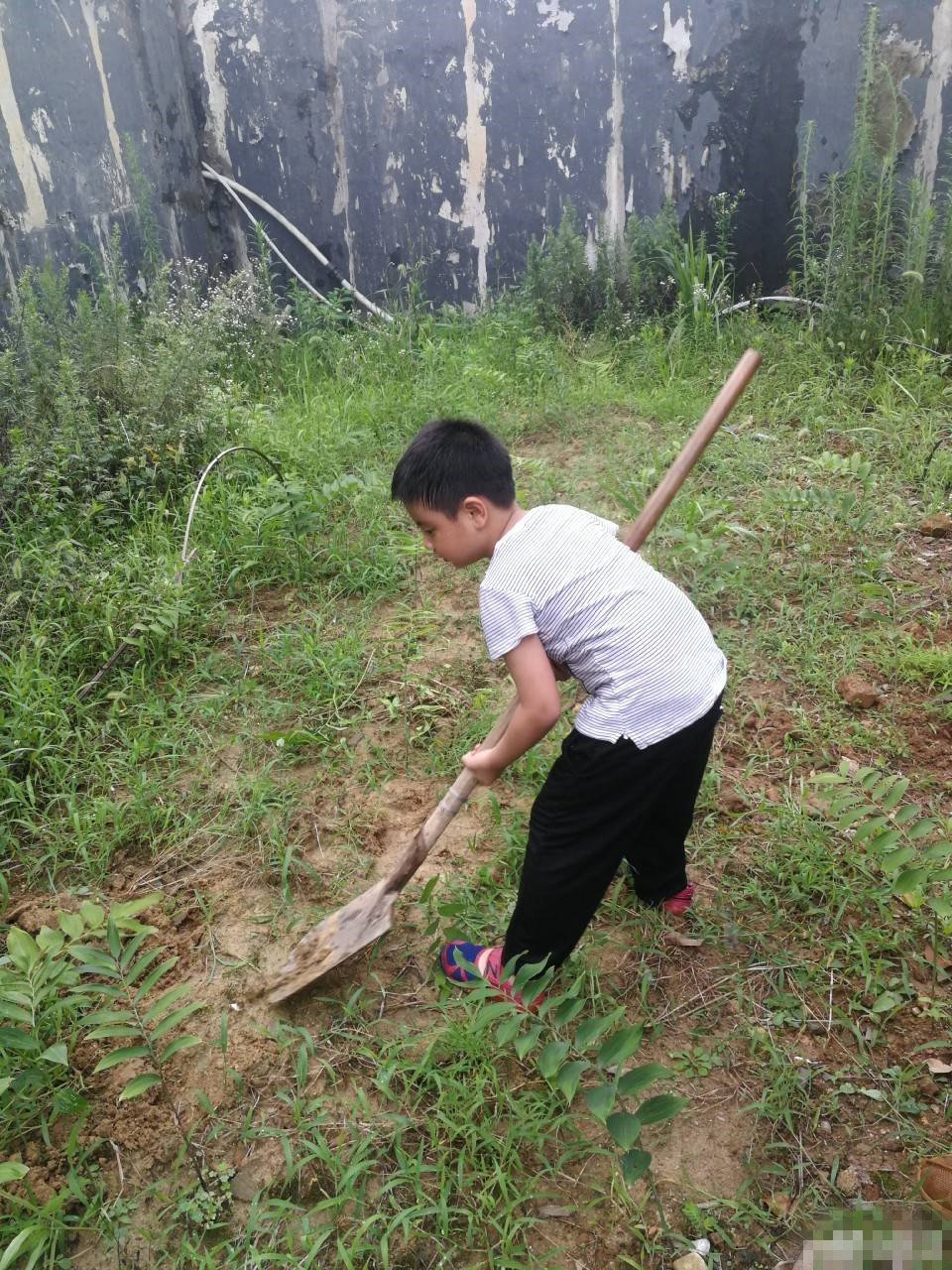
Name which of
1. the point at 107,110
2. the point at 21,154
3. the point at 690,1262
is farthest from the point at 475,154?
the point at 690,1262

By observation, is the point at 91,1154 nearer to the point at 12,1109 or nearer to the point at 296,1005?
the point at 12,1109

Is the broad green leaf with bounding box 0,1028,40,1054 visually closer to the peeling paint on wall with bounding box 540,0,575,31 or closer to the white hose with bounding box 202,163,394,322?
the white hose with bounding box 202,163,394,322

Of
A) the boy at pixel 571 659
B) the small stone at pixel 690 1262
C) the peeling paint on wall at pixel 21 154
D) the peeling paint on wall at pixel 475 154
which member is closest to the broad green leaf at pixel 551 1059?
the boy at pixel 571 659

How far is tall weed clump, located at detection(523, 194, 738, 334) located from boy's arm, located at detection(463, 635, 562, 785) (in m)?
4.33

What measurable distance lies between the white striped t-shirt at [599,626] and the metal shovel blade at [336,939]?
718mm

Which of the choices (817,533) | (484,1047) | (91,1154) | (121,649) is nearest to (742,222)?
(817,533)

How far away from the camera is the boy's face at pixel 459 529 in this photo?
6.30 feet

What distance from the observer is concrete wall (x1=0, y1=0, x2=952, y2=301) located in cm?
513

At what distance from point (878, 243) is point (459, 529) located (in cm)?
407

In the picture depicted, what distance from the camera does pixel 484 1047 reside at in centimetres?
201

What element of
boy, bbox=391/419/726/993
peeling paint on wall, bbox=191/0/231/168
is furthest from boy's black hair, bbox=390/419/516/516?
peeling paint on wall, bbox=191/0/231/168

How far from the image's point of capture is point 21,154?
15.6 ft

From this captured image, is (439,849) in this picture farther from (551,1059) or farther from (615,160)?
(615,160)

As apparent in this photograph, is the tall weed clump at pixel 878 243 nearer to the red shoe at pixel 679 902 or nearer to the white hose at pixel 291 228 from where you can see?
the white hose at pixel 291 228
